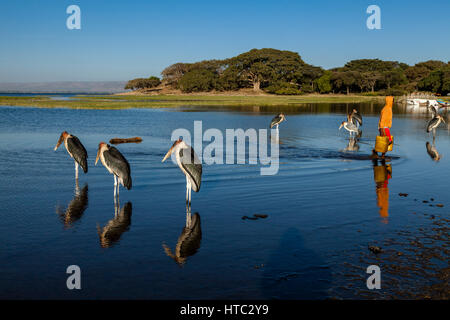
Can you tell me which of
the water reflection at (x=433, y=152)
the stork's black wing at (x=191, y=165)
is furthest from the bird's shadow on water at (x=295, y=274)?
the water reflection at (x=433, y=152)

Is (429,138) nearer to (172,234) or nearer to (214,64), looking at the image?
(172,234)

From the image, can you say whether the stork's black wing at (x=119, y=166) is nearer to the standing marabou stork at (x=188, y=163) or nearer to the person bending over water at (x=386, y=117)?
the standing marabou stork at (x=188, y=163)

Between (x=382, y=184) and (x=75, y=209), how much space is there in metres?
8.52

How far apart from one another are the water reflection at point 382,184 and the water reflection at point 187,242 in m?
4.01

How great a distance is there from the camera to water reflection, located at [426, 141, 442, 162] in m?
18.0

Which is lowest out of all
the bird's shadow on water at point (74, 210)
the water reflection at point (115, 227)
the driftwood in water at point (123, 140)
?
the water reflection at point (115, 227)

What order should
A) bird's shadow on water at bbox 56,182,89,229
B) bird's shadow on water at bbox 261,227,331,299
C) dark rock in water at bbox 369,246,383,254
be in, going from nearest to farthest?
bird's shadow on water at bbox 261,227,331,299 → dark rock in water at bbox 369,246,383,254 → bird's shadow on water at bbox 56,182,89,229

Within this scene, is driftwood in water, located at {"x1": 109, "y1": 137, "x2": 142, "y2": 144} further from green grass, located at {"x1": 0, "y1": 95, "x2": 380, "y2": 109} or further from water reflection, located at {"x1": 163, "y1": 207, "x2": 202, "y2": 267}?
green grass, located at {"x1": 0, "y1": 95, "x2": 380, "y2": 109}

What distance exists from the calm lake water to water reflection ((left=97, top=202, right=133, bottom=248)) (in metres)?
0.04

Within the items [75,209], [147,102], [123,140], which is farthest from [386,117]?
[147,102]

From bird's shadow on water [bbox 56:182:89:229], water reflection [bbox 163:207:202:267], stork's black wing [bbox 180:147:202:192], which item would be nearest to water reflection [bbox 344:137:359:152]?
stork's black wing [bbox 180:147:202:192]

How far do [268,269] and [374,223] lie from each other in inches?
132

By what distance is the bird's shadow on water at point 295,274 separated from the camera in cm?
614
